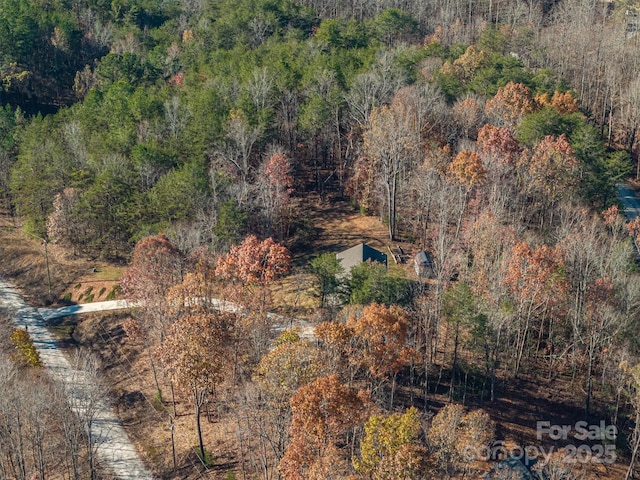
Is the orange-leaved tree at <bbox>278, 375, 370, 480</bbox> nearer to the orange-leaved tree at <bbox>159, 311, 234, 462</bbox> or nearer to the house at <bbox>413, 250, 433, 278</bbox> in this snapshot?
the orange-leaved tree at <bbox>159, 311, 234, 462</bbox>

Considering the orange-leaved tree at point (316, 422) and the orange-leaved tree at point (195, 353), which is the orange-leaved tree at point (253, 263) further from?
the orange-leaved tree at point (316, 422)

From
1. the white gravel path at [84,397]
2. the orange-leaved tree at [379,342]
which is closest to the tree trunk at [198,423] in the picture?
the white gravel path at [84,397]

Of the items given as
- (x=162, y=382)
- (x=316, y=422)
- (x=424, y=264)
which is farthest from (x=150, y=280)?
(x=424, y=264)

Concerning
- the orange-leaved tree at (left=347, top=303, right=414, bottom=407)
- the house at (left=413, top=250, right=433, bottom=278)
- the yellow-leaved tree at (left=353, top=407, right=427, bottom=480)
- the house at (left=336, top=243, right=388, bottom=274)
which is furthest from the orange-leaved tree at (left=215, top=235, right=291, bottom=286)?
the yellow-leaved tree at (left=353, top=407, right=427, bottom=480)

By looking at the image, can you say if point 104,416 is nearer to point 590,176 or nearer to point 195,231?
point 195,231

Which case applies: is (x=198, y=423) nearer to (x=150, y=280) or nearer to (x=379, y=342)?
(x=150, y=280)

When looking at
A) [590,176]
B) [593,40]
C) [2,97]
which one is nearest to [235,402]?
[590,176]
